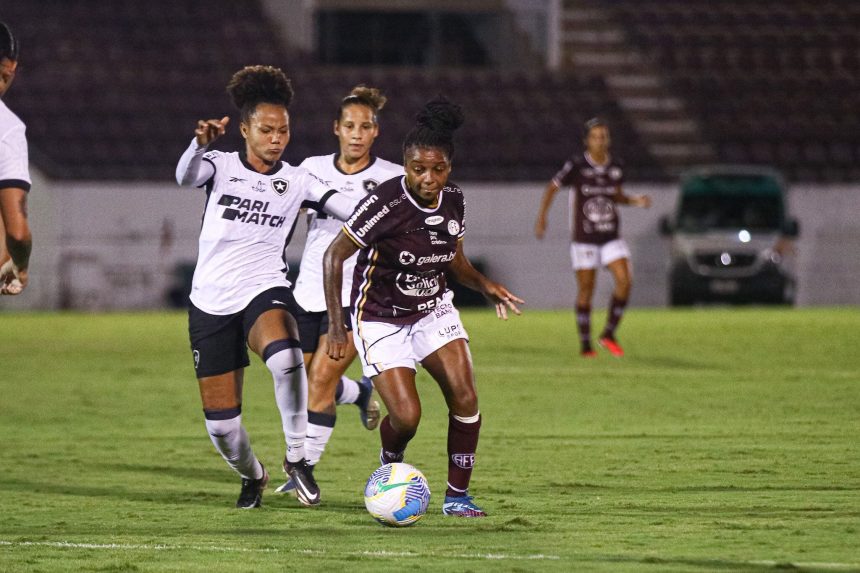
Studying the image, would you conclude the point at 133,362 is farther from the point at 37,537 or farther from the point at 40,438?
the point at 37,537

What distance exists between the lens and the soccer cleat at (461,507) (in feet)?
22.8

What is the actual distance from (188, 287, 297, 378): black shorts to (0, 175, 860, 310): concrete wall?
18238mm

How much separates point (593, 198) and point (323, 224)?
7.90 m

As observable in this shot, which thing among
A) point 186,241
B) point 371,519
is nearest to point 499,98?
point 186,241

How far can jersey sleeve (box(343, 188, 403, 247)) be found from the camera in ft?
22.7

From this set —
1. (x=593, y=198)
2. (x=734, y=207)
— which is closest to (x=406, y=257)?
(x=593, y=198)

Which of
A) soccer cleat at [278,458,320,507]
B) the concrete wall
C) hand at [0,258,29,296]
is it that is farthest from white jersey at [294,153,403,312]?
the concrete wall

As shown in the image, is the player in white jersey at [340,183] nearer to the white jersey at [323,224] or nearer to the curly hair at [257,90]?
the white jersey at [323,224]

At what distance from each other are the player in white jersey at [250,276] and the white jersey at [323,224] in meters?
0.82

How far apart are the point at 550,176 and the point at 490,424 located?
673 inches

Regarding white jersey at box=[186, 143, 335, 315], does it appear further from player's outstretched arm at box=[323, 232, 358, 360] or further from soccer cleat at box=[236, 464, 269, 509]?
soccer cleat at box=[236, 464, 269, 509]

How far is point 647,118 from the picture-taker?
30438mm

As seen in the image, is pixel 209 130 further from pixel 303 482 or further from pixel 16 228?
pixel 303 482

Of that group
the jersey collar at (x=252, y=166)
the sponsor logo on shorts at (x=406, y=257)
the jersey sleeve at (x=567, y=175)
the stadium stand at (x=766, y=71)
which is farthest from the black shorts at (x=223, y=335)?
the stadium stand at (x=766, y=71)
